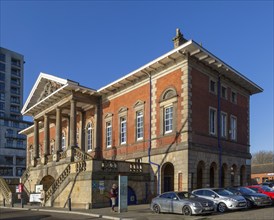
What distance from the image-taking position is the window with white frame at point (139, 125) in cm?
3270

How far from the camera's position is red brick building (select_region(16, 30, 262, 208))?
2825 centimetres

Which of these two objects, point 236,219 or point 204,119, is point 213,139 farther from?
point 236,219

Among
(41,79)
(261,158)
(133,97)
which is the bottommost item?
(261,158)

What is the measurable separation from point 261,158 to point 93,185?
108 m

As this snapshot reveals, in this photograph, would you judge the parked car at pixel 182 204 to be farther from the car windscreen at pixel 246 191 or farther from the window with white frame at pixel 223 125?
the window with white frame at pixel 223 125

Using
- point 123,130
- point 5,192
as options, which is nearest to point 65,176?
point 123,130

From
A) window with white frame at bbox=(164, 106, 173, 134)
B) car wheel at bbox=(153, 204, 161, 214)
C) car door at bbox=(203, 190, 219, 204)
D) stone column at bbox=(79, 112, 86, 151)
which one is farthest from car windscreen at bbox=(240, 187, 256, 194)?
stone column at bbox=(79, 112, 86, 151)

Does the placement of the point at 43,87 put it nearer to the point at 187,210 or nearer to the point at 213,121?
the point at 213,121

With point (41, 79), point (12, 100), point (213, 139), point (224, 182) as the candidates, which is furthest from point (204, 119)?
point (12, 100)

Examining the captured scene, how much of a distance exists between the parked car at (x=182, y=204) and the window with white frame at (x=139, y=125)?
10330 mm

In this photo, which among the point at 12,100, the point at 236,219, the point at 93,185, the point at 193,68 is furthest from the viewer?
the point at 12,100

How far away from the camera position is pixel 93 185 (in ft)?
88.3

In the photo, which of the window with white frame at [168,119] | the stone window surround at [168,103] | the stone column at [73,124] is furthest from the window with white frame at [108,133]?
the window with white frame at [168,119]

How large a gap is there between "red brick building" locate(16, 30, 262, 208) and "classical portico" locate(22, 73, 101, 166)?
113 millimetres
